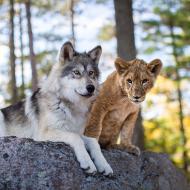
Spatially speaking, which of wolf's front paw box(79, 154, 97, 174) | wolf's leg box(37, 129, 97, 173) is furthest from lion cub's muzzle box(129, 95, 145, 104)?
wolf's front paw box(79, 154, 97, 174)

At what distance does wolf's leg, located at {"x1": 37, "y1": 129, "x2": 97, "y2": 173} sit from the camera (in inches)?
238

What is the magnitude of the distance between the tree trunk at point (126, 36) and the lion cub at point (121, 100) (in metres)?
3.73

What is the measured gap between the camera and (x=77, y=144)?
6172 millimetres

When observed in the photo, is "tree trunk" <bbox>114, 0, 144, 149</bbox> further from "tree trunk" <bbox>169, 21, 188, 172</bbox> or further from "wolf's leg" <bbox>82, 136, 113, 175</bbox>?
"tree trunk" <bbox>169, 21, 188, 172</bbox>

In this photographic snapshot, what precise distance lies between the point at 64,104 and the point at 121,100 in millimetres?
1190

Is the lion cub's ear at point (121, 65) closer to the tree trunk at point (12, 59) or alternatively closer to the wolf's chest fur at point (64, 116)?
the wolf's chest fur at point (64, 116)

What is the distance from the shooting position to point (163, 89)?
23.5m

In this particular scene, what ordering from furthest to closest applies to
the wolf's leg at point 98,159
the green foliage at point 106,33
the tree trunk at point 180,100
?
1. the green foliage at point 106,33
2. the tree trunk at point 180,100
3. the wolf's leg at point 98,159

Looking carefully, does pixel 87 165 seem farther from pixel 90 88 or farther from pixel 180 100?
pixel 180 100

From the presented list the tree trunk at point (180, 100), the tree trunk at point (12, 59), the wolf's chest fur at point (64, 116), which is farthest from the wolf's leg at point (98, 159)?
the tree trunk at point (180, 100)

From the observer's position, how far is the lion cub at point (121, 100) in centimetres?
761

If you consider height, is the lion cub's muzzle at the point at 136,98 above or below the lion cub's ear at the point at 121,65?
below

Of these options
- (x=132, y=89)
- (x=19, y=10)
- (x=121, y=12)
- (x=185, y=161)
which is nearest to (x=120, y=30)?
(x=121, y=12)

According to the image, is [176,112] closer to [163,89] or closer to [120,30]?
[163,89]
